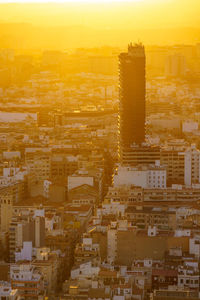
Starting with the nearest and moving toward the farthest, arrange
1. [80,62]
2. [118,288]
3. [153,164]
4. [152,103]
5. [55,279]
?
[118,288] → [55,279] → [153,164] → [152,103] → [80,62]

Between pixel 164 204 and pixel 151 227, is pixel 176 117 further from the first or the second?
pixel 151 227

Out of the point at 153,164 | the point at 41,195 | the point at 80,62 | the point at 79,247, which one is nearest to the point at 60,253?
the point at 79,247

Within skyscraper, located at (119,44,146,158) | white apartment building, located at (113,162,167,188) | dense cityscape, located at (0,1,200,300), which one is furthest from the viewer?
skyscraper, located at (119,44,146,158)

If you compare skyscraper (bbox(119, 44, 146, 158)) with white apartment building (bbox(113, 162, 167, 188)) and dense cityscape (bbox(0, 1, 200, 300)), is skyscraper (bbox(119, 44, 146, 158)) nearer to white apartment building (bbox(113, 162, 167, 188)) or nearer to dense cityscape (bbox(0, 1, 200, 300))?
dense cityscape (bbox(0, 1, 200, 300))

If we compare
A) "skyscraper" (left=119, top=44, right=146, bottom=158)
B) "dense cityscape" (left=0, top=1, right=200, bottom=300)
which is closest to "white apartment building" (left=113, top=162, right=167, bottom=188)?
"dense cityscape" (left=0, top=1, right=200, bottom=300)

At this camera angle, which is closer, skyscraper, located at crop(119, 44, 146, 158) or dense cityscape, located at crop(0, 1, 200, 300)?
dense cityscape, located at crop(0, 1, 200, 300)

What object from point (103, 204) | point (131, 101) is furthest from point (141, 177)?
point (131, 101)

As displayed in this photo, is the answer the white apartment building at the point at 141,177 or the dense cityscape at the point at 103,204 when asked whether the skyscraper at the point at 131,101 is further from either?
the white apartment building at the point at 141,177
